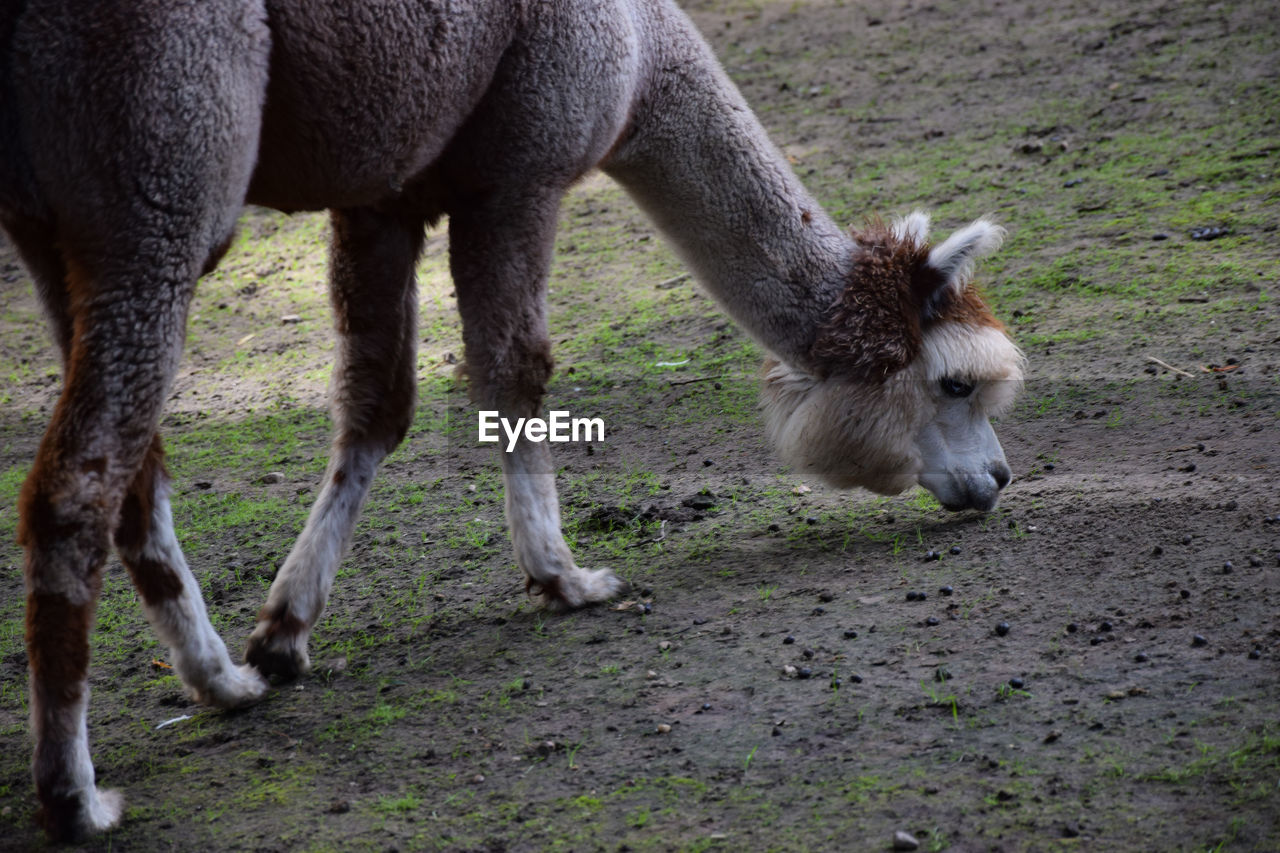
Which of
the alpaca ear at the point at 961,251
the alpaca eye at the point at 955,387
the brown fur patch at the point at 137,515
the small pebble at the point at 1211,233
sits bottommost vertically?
the alpaca eye at the point at 955,387

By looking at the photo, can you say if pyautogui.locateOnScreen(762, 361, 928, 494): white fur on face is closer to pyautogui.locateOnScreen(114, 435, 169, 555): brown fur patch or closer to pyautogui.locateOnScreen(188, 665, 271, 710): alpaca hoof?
pyautogui.locateOnScreen(188, 665, 271, 710): alpaca hoof

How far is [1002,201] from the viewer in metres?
7.00

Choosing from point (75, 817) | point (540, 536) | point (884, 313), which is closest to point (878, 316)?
point (884, 313)

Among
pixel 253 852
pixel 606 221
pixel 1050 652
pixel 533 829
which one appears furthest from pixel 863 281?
pixel 606 221

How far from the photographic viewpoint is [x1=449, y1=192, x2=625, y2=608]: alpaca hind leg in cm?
376

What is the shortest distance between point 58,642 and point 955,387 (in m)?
2.95

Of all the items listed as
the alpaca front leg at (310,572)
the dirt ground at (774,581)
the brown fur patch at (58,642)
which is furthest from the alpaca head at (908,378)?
the brown fur patch at (58,642)

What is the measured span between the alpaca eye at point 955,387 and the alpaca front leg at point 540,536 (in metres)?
1.38

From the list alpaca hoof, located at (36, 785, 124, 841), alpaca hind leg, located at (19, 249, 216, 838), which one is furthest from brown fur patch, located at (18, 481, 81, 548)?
alpaca hoof, located at (36, 785, 124, 841)

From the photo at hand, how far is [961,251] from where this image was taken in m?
4.22

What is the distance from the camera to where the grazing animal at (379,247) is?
277 centimetres

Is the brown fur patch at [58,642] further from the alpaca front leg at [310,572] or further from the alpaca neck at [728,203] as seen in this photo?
the alpaca neck at [728,203]

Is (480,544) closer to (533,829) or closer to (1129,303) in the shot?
(533,829)

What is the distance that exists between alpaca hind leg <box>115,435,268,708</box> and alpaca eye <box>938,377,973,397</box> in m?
2.55
